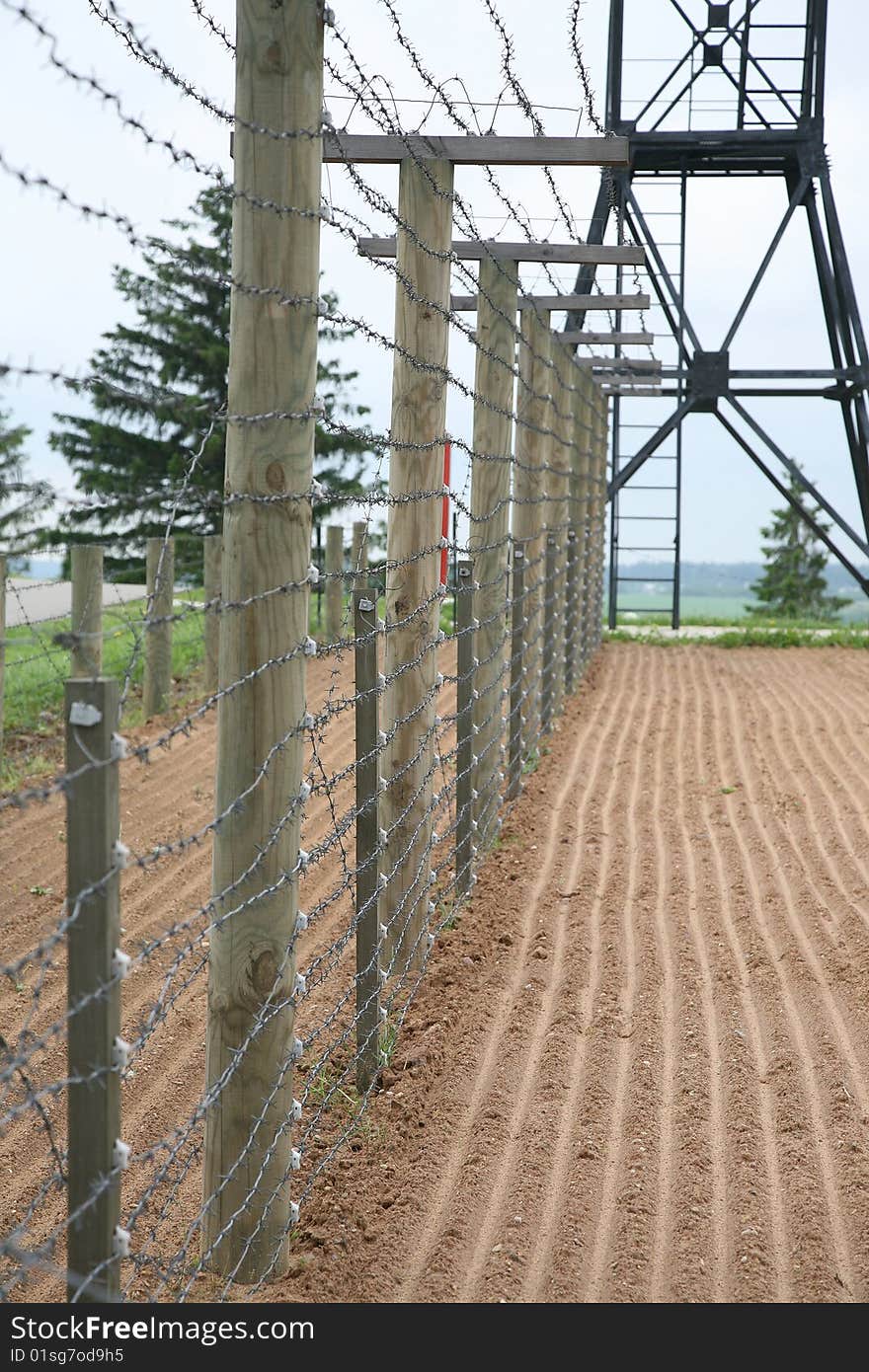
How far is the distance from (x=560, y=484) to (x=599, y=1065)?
7.42m

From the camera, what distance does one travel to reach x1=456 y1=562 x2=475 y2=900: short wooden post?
6797 mm

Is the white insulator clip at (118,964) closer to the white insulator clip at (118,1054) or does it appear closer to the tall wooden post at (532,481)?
the white insulator clip at (118,1054)

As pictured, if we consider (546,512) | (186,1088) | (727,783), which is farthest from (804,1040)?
(546,512)

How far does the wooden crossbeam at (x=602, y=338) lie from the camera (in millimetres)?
11406

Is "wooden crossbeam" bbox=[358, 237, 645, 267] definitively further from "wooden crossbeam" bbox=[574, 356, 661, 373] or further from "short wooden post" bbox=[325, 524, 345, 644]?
"short wooden post" bbox=[325, 524, 345, 644]

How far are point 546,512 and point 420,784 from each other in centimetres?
554

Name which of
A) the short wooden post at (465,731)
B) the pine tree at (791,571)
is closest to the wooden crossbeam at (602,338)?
the short wooden post at (465,731)

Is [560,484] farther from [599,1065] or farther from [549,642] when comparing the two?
[599,1065]

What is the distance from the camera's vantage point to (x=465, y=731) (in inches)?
277

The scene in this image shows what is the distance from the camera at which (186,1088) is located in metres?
5.09

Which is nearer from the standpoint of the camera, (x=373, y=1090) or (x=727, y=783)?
(x=373, y=1090)
